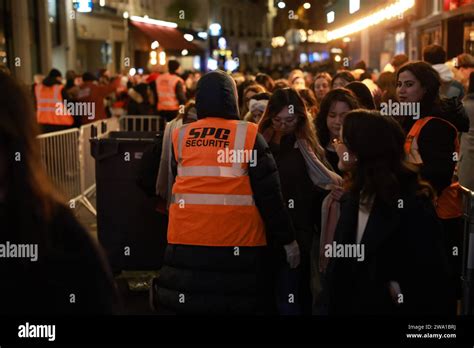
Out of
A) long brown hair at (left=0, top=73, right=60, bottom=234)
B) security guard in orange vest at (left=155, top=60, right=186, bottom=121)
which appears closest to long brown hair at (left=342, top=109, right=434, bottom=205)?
long brown hair at (left=0, top=73, right=60, bottom=234)

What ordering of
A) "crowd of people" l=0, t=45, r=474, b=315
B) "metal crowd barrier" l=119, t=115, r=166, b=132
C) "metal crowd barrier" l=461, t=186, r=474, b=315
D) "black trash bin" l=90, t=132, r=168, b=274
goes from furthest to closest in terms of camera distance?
"metal crowd barrier" l=119, t=115, r=166, b=132, "black trash bin" l=90, t=132, r=168, b=274, "metal crowd barrier" l=461, t=186, r=474, b=315, "crowd of people" l=0, t=45, r=474, b=315

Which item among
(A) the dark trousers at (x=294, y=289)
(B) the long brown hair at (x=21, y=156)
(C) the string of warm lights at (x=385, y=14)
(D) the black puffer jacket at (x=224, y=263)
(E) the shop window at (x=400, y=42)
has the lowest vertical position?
(A) the dark trousers at (x=294, y=289)

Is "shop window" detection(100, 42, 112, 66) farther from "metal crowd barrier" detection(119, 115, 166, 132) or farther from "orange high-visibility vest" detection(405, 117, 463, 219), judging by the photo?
"orange high-visibility vest" detection(405, 117, 463, 219)

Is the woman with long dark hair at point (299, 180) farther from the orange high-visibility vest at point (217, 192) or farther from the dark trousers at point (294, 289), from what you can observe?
the orange high-visibility vest at point (217, 192)

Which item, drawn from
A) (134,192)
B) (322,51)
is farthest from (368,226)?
(322,51)

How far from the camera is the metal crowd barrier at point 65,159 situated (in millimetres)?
10688

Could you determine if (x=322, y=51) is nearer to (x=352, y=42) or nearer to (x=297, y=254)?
(x=352, y=42)

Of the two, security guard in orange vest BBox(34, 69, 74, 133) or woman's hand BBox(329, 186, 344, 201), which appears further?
security guard in orange vest BBox(34, 69, 74, 133)

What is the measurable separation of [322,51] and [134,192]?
57.9 m

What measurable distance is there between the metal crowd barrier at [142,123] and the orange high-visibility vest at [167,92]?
32 cm

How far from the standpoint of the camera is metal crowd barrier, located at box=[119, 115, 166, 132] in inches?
A: 616

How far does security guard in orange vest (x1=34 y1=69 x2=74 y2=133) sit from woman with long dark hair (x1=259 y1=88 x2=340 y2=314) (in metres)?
9.16

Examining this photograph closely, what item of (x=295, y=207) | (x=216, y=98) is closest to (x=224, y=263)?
(x=216, y=98)

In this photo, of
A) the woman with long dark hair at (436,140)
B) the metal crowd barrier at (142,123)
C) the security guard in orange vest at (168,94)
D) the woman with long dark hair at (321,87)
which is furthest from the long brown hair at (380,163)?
the security guard in orange vest at (168,94)
